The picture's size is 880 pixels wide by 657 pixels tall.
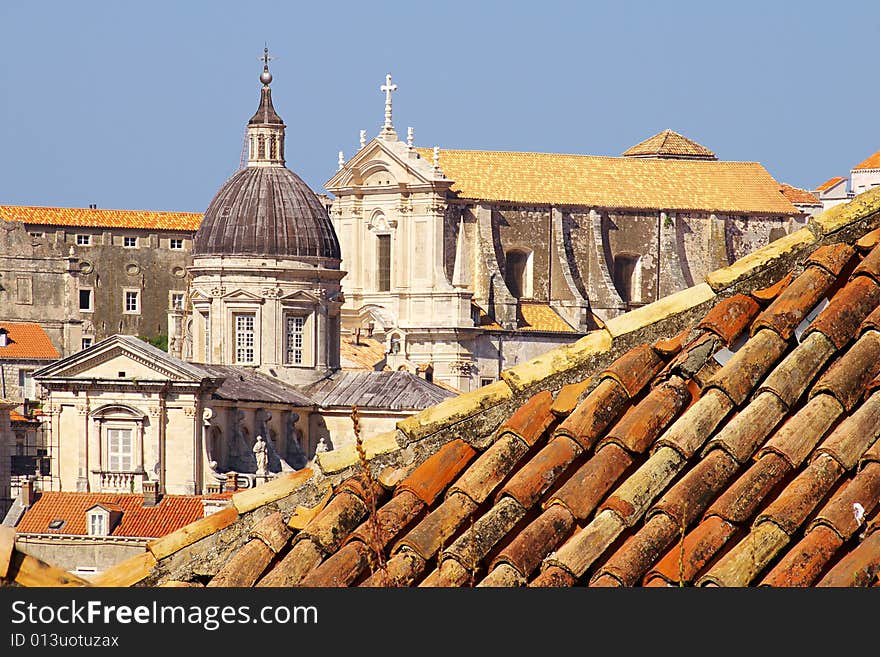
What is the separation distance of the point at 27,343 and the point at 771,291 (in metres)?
80.2

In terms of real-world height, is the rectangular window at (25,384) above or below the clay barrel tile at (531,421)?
below

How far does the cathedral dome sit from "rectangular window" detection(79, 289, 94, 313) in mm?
24897

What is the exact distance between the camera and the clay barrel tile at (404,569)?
23.2ft

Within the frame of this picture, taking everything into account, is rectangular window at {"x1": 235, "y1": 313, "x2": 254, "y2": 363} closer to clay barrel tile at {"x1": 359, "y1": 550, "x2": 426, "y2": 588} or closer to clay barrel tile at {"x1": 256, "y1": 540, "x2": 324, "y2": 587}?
clay barrel tile at {"x1": 256, "y1": 540, "x2": 324, "y2": 587}

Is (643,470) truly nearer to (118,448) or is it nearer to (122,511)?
(122,511)

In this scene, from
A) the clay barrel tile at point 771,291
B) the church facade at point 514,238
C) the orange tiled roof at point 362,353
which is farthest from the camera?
the church facade at point 514,238

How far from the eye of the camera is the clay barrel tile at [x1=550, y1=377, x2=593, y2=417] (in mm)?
7629

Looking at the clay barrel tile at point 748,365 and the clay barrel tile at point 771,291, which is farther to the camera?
the clay barrel tile at point 771,291

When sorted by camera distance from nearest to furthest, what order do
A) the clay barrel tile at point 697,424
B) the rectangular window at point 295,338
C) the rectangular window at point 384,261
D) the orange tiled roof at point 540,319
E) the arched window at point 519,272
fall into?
1. the clay barrel tile at point 697,424
2. the rectangular window at point 295,338
3. the orange tiled roof at point 540,319
4. the rectangular window at point 384,261
5. the arched window at point 519,272

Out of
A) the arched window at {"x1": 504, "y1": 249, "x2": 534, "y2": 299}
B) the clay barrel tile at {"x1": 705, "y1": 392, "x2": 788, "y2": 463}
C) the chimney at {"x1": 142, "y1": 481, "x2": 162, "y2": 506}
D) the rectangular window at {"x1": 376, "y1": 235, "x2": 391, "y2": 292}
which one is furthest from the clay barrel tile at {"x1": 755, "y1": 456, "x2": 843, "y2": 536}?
the arched window at {"x1": 504, "y1": 249, "x2": 534, "y2": 299}

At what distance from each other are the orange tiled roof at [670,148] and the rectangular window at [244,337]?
110ft

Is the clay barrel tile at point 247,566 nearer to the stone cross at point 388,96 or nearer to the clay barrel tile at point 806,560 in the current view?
the clay barrel tile at point 806,560

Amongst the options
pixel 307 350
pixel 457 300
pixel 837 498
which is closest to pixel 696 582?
pixel 837 498

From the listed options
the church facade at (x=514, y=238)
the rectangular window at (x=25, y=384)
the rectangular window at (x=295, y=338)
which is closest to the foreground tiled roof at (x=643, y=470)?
the rectangular window at (x=295, y=338)
